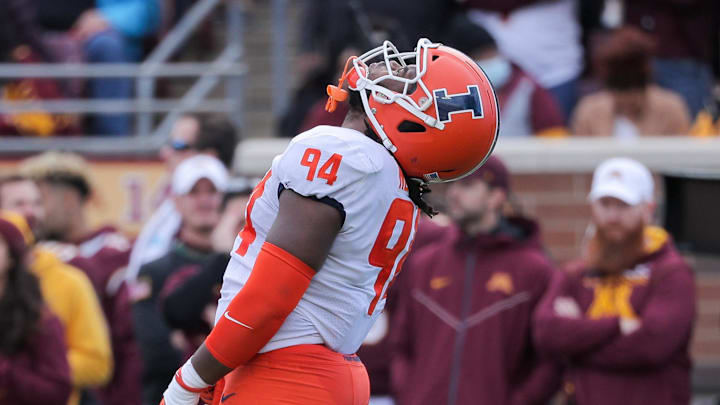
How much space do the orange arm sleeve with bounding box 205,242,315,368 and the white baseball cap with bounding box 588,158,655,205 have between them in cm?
354

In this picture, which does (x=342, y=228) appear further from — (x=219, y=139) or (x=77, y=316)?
(x=219, y=139)

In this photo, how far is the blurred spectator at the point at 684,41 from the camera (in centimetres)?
899

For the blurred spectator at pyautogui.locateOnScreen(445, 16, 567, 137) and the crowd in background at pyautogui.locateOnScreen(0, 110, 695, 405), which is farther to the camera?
the blurred spectator at pyautogui.locateOnScreen(445, 16, 567, 137)

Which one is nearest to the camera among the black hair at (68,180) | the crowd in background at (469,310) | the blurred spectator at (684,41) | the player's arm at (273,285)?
the player's arm at (273,285)

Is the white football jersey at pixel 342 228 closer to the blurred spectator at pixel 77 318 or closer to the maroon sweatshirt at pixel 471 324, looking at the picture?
the maroon sweatshirt at pixel 471 324

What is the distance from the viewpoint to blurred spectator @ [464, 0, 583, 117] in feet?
29.8

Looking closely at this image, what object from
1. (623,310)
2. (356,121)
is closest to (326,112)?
(623,310)

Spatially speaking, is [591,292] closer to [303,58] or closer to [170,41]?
[303,58]

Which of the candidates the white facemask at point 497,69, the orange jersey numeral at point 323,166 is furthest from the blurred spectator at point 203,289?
the white facemask at point 497,69

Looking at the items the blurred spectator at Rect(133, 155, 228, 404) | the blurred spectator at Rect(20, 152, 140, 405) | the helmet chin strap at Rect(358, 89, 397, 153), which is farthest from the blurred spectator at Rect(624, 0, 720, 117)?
the helmet chin strap at Rect(358, 89, 397, 153)

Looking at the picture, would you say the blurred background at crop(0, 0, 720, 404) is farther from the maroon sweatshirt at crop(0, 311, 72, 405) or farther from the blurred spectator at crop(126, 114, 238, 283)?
the maroon sweatshirt at crop(0, 311, 72, 405)

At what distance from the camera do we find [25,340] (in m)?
6.06

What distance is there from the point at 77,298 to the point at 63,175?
4.02 feet

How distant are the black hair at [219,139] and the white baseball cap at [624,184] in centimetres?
201
